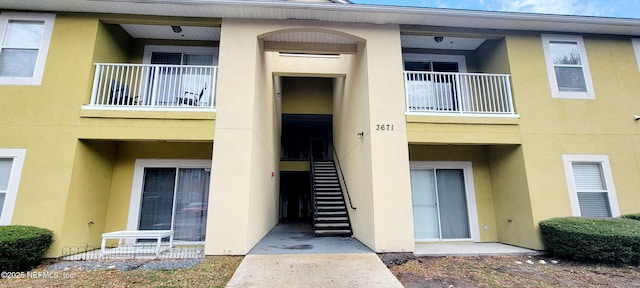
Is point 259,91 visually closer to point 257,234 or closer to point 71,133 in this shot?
point 257,234

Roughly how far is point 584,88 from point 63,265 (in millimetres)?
11999

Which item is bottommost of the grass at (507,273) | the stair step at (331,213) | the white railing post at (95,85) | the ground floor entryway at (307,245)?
the grass at (507,273)

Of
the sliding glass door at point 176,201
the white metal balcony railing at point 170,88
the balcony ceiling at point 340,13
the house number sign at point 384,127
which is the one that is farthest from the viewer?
the sliding glass door at point 176,201

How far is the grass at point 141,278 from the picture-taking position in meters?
4.29

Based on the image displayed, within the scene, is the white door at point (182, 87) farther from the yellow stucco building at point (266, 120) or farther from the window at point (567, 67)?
the window at point (567, 67)

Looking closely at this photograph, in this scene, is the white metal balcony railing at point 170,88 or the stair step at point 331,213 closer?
the white metal balcony railing at point 170,88

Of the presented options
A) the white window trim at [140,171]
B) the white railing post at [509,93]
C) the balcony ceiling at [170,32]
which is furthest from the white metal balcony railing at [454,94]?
the white window trim at [140,171]

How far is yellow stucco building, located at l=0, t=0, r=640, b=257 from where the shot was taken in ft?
19.5

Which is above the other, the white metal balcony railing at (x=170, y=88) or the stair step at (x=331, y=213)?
the white metal balcony railing at (x=170, y=88)

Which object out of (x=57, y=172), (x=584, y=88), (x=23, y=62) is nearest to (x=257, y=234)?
(x=57, y=172)

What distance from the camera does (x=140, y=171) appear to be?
7.31 meters

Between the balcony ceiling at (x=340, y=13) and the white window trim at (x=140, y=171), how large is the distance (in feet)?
11.6

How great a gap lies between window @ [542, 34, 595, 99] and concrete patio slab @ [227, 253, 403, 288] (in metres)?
6.25

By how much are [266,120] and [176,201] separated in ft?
10.5
